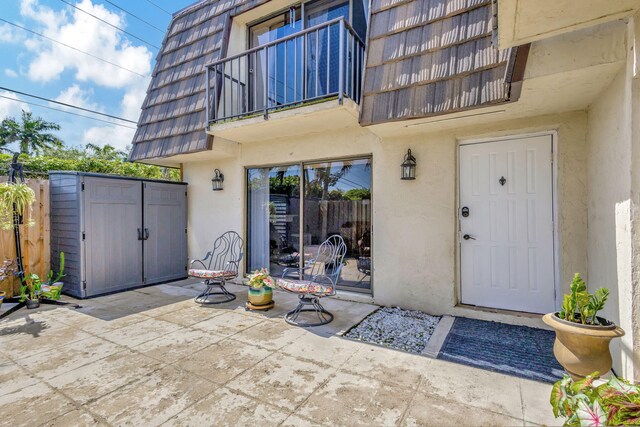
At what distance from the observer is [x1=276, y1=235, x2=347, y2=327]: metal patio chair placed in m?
3.63

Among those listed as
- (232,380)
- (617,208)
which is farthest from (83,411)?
(617,208)

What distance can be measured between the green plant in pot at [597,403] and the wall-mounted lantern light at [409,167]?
270 cm

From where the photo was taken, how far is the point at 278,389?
2.27 m

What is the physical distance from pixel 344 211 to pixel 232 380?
2924 mm

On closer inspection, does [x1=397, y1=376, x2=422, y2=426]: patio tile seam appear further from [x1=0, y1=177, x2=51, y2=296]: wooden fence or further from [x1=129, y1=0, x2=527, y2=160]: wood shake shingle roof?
[x1=0, y1=177, x2=51, y2=296]: wooden fence

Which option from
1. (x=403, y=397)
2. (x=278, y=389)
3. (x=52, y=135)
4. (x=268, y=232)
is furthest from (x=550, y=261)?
(x=52, y=135)

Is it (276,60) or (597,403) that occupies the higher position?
(276,60)

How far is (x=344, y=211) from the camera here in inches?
188

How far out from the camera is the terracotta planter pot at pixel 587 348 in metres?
1.99

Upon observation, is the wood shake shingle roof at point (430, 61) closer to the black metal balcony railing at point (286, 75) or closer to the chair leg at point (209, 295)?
the black metal balcony railing at point (286, 75)

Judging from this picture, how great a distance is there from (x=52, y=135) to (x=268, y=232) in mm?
22816

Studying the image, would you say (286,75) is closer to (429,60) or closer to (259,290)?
(429,60)

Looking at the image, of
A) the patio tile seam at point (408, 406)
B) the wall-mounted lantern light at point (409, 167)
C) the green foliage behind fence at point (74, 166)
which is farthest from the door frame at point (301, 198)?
the green foliage behind fence at point (74, 166)

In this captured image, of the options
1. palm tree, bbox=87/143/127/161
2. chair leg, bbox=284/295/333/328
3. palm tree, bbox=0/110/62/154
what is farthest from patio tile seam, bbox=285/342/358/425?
palm tree, bbox=0/110/62/154
